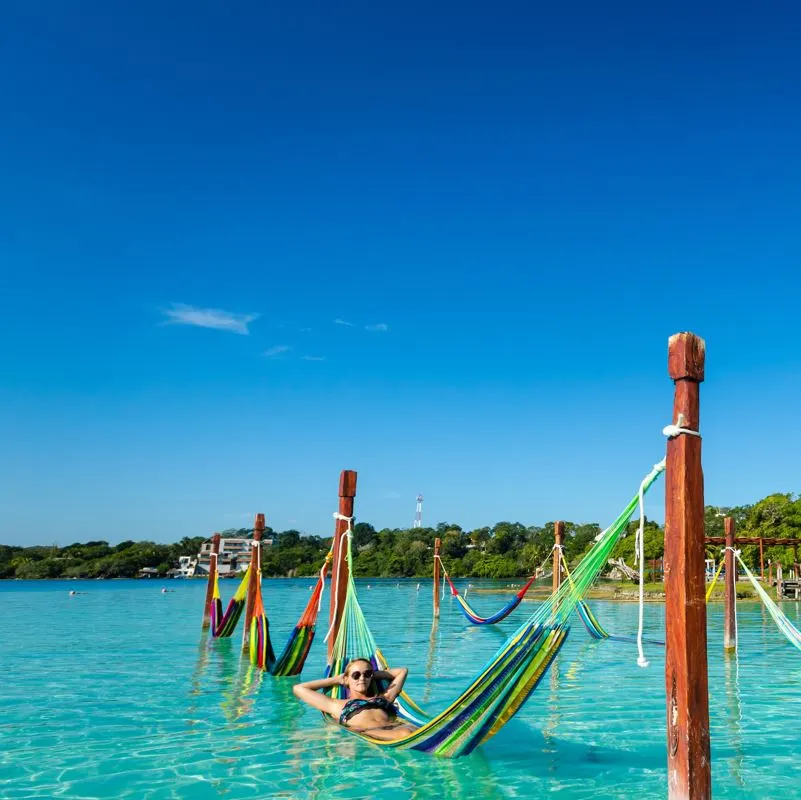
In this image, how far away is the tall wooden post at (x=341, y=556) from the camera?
8.09 meters

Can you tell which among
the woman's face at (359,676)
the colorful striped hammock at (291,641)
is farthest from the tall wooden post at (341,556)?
the woman's face at (359,676)

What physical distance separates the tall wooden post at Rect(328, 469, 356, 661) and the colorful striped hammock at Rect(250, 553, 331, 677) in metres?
0.53

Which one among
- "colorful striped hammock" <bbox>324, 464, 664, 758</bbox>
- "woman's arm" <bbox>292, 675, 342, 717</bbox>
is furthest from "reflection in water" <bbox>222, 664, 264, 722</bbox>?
"colorful striped hammock" <bbox>324, 464, 664, 758</bbox>

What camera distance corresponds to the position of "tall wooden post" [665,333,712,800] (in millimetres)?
3346

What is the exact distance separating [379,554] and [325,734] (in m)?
81.5

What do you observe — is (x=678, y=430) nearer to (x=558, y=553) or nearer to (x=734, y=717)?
(x=734, y=717)

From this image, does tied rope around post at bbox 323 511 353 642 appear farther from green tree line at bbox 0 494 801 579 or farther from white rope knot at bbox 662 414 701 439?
green tree line at bbox 0 494 801 579

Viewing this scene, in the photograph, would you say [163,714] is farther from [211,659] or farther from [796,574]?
[796,574]

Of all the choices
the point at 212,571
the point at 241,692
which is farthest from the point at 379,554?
the point at 241,692

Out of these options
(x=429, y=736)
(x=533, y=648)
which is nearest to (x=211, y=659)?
(x=429, y=736)

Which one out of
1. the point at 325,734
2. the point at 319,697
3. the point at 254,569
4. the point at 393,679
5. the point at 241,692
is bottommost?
the point at 241,692

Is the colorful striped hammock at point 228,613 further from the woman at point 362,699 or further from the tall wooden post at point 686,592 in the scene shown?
the tall wooden post at point 686,592

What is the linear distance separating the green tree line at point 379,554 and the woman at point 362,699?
192ft

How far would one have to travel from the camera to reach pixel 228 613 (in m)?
14.1
